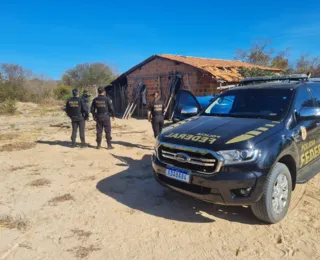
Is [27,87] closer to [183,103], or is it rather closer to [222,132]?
[183,103]

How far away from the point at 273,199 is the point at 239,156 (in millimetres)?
763

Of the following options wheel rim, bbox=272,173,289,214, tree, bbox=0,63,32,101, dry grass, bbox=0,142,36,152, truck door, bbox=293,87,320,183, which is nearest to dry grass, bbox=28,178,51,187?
dry grass, bbox=0,142,36,152

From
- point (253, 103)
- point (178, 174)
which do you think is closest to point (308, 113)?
point (253, 103)

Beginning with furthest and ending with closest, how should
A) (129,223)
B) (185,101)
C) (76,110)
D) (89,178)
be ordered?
(76,110) < (185,101) < (89,178) < (129,223)

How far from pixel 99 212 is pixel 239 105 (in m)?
2.67

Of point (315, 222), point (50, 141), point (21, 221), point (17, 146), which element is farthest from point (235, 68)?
point (21, 221)

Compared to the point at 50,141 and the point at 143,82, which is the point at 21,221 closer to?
the point at 50,141

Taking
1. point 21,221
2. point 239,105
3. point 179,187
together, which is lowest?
point 21,221

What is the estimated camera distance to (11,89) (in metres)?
26.4

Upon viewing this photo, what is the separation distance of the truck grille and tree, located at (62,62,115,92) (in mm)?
34589

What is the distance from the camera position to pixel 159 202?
4062mm

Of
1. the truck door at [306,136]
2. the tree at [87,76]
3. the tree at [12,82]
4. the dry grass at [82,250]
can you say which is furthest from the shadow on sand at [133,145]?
the tree at [87,76]

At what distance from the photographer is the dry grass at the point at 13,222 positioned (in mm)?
3408

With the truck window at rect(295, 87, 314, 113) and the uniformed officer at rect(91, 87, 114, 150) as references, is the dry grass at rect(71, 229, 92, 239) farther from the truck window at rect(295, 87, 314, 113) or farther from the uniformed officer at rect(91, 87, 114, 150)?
the uniformed officer at rect(91, 87, 114, 150)
